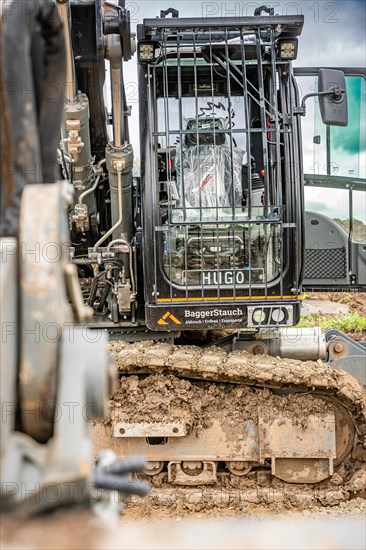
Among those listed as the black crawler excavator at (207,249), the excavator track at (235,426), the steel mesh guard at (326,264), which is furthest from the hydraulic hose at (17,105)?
the steel mesh guard at (326,264)

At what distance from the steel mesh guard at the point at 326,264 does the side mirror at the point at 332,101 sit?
1649mm

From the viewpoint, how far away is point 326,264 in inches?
251

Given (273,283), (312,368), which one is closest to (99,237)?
(273,283)

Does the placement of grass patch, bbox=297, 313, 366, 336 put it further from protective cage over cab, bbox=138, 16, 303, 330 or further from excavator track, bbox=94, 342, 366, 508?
protective cage over cab, bbox=138, 16, 303, 330

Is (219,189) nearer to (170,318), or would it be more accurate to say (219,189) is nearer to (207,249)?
(207,249)

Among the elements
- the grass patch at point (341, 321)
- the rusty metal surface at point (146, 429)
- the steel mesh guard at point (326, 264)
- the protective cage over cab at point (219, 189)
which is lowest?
the grass patch at point (341, 321)

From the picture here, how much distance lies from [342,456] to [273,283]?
148 cm

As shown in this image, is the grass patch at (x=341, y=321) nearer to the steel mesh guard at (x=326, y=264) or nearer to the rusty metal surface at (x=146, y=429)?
the steel mesh guard at (x=326, y=264)

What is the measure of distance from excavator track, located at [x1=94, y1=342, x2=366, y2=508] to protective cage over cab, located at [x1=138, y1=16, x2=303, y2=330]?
0.35 m

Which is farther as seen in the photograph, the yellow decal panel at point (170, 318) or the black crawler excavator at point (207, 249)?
the yellow decal panel at point (170, 318)

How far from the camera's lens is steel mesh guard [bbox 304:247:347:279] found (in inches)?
250

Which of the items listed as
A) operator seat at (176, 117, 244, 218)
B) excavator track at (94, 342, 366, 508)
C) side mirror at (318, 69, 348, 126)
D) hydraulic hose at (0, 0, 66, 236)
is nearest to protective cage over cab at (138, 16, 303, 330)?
operator seat at (176, 117, 244, 218)

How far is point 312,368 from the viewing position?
522 cm

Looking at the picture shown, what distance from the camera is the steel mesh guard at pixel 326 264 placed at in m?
6.35
